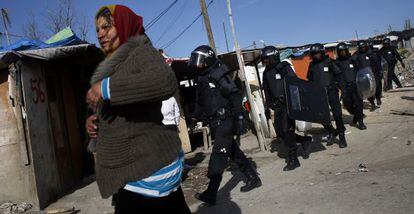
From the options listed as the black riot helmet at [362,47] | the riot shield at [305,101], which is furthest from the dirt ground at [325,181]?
the black riot helmet at [362,47]

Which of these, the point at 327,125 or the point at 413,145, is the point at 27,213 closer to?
the point at 327,125

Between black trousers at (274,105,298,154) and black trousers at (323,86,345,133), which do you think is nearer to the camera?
black trousers at (274,105,298,154)

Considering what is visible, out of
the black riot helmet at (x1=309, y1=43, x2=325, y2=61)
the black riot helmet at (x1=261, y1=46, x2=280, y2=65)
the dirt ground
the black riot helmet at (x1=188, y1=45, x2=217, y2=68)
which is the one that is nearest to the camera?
the dirt ground

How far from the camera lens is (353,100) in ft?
32.9

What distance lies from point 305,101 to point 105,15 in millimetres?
5711

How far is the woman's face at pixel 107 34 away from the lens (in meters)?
2.17

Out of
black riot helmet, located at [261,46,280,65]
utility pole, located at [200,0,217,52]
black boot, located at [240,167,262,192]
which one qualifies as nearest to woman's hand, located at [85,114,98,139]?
black boot, located at [240,167,262,192]

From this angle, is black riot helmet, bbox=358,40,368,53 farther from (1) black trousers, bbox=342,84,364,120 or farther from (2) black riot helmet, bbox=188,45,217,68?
(2) black riot helmet, bbox=188,45,217,68

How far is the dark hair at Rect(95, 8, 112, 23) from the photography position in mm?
2172

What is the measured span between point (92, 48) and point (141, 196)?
6.40 meters

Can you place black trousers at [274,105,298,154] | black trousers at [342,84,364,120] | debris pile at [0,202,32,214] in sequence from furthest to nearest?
black trousers at [342,84,364,120]
black trousers at [274,105,298,154]
debris pile at [0,202,32,214]

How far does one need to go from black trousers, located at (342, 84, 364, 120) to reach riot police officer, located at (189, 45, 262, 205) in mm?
4756

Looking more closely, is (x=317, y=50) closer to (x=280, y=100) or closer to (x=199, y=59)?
(x=280, y=100)

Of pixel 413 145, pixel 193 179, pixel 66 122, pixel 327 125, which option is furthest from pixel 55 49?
pixel 413 145
